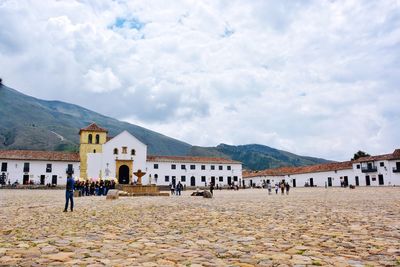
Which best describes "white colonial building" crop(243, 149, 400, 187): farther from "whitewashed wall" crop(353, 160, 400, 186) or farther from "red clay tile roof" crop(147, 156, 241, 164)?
"red clay tile roof" crop(147, 156, 241, 164)

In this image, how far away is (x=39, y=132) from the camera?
141125mm

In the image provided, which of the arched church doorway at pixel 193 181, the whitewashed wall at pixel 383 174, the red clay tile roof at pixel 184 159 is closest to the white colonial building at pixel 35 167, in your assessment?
the red clay tile roof at pixel 184 159

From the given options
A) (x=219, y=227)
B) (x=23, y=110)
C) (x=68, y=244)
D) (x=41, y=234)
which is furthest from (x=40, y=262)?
(x=23, y=110)

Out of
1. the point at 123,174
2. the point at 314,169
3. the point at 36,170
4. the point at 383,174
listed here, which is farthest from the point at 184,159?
the point at 383,174

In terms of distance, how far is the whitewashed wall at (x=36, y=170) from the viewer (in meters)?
55.7

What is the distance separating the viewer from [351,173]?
220ft

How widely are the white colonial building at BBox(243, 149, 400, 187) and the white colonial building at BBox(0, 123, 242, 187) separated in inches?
785

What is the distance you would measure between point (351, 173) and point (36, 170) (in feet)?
194

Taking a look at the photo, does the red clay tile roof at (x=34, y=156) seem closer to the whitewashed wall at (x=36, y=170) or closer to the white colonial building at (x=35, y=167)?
the white colonial building at (x=35, y=167)

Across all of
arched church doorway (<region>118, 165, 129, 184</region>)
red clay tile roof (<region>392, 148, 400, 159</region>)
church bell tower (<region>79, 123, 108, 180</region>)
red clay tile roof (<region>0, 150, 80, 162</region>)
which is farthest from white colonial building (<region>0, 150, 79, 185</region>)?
red clay tile roof (<region>392, 148, 400, 159</region>)

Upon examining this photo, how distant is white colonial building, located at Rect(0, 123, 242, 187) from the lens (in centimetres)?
5653

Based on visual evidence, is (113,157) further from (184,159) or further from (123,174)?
(184,159)

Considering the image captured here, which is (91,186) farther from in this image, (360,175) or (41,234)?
(360,175)

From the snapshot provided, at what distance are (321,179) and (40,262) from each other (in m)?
73.7
